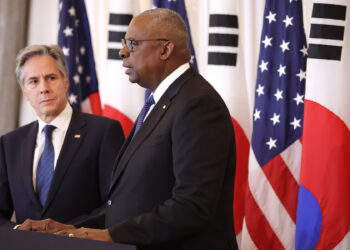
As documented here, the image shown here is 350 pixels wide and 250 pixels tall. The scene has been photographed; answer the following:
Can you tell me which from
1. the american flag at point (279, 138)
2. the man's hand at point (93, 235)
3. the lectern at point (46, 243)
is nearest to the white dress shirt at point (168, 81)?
the man's hand at point (93, 235)

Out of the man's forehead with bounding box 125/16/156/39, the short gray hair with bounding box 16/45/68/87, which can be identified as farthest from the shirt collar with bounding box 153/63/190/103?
the short gray hair with bounding box 16/45/68/87

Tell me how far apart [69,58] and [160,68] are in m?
2.28

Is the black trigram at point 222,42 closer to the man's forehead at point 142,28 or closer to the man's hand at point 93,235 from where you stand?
the man's forehead at point 142,28

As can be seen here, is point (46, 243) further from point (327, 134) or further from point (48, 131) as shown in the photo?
point (327, 134)

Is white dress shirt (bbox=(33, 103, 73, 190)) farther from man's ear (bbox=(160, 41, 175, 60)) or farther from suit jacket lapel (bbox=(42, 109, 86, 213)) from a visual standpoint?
man's ear (bbox=(160, 41, 175, 60))

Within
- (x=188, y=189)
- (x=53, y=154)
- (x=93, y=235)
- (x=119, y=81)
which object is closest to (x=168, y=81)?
(x=188, y=189)

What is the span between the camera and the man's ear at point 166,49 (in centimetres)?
192

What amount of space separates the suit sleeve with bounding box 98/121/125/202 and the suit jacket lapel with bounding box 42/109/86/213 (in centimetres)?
13

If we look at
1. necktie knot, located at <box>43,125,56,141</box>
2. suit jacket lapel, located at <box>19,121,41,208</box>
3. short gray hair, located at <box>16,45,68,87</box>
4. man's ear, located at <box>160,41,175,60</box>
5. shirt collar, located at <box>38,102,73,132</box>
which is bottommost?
suit jacket lapel, located at <box>19,121,41,208</box>

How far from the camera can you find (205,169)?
1.69 m

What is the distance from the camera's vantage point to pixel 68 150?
9.28 feet

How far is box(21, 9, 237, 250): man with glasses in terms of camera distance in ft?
5.53

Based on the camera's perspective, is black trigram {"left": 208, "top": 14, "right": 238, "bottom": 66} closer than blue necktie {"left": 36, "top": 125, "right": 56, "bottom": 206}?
No

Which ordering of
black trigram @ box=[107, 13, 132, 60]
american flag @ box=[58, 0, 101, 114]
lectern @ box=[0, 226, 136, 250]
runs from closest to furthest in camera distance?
lectern @ box=[0, 226, 136, 250]
black trigram @ box=[107, 13, 132, 60]
american flag @ box=[58, 0, 101, 114]
